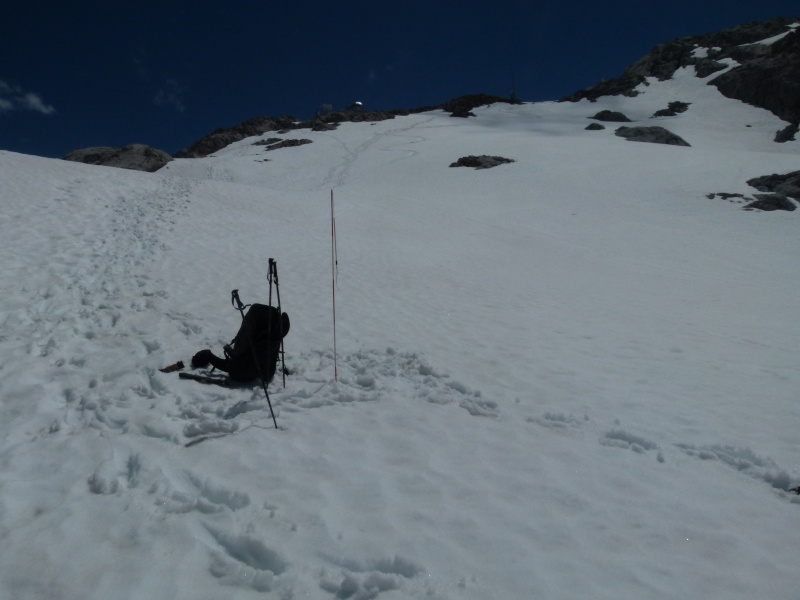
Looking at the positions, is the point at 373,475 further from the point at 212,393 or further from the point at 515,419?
the point at 212,393

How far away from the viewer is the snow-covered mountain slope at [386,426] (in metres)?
2.92

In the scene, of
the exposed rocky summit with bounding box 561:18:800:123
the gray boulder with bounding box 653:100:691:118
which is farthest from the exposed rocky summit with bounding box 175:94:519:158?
the gray boulder with bounding box 653:100:691:118

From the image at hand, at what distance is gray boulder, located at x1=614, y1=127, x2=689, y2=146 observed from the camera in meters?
40.1

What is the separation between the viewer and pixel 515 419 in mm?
5047

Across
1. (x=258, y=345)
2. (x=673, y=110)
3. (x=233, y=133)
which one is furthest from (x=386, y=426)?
(x=233, y=133)

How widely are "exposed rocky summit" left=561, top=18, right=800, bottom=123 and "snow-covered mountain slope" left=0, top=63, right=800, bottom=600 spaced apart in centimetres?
4702

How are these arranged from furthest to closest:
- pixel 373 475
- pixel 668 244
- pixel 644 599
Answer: pixel 668 244, pixel 373 475, pixel 644 599

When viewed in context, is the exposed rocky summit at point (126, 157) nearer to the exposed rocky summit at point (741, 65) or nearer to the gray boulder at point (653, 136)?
the gray boulder at point (653, 136)

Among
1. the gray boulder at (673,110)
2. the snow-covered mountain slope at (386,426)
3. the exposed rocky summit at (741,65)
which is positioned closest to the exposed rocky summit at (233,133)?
the exposed rocky summit at (741,65)

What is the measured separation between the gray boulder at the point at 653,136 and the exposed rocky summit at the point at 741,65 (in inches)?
620

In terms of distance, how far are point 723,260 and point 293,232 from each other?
14.9 metres

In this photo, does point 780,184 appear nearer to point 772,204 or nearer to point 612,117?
point 772,204

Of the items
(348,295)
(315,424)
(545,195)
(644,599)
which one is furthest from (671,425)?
(545,195)

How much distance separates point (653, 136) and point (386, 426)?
147 feet
